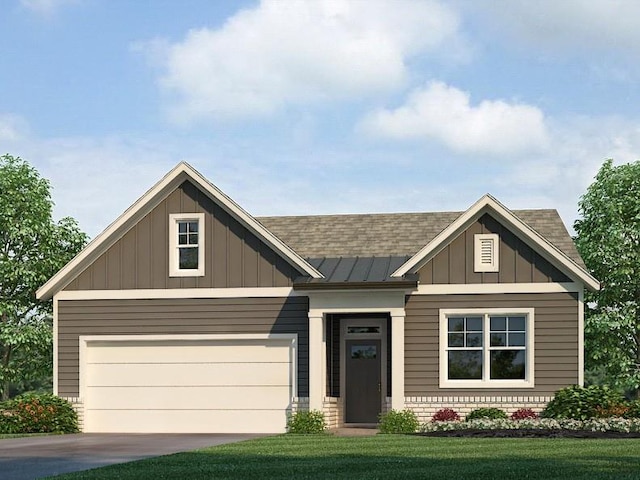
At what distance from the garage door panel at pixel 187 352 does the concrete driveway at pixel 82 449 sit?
217cm

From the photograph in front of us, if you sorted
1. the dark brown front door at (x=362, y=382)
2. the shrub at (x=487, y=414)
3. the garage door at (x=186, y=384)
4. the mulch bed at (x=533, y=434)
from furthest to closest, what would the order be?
the dark brown front door at (x=362, y=382)
the garage door at (x=186, y=384)
the shrub at (x=487, y=414)
the mulch bed at (x=533, y=434)

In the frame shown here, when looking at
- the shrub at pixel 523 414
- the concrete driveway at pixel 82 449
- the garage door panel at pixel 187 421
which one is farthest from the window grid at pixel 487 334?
the concrete driveway at pixel 82 449

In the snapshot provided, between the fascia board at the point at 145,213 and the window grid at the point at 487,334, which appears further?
the fascia board at the point at 145,213

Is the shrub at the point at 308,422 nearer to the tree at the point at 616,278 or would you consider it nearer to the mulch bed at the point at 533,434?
the mulch bed at the point at 533,434

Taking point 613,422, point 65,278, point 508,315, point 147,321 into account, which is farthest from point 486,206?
point 65,278

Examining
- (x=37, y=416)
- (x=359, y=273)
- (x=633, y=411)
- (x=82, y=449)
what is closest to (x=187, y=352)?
(x=37, y=416)

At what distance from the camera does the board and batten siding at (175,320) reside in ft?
91.6

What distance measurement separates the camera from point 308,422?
26.8m

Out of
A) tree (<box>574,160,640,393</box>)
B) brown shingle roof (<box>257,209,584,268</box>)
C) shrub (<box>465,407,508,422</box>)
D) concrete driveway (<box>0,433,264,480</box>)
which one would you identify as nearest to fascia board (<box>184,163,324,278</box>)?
brown shingle roof (<box>257,209,584,268</box>)

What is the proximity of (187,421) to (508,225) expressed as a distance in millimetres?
9201

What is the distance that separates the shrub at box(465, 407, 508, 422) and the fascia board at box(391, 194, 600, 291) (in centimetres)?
361

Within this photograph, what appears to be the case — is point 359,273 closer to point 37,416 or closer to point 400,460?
point 37,416

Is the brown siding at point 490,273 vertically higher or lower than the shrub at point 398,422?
higher

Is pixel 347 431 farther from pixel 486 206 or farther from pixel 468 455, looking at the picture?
pixel 468 455
